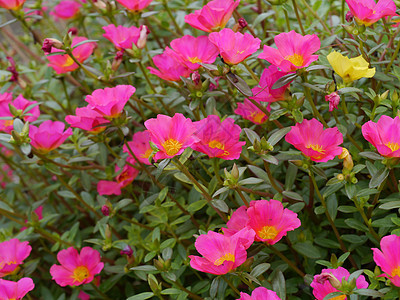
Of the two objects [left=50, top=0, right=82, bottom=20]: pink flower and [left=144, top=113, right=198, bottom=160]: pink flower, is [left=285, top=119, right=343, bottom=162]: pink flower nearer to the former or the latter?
[left=144, top=113, right=198, bottom=160]: pink flower

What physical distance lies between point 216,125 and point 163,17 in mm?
930

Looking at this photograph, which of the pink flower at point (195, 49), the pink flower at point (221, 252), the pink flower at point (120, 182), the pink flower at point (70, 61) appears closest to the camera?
the pink flower at point (221, 252)

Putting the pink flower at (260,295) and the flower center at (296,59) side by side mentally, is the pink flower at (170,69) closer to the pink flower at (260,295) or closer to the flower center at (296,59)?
the flower center at (296,59)

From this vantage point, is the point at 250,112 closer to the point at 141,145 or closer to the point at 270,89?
the point at 270,89

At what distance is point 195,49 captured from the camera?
4.21ft

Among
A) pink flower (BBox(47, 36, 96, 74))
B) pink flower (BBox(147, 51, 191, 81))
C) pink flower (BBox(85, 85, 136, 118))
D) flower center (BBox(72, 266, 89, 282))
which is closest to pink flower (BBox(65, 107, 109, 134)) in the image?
pink flower (BBox(85, 85, 136, 118))

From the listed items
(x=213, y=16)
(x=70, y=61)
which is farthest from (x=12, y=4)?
(x=213, y=16)

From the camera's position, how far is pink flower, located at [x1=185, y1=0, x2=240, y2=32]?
3.93 ft

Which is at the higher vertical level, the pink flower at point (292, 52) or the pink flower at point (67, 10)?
the pink flower at point (67, 10)

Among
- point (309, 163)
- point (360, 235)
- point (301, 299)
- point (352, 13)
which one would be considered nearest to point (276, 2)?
point (352, 13)

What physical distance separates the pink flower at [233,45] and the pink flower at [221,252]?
1.33ft

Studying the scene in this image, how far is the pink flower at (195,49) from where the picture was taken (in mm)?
1250

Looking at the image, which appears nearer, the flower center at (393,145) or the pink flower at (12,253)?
the flower center at (393,145)

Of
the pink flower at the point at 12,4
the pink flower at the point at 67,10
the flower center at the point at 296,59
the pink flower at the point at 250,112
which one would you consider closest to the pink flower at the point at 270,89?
the flower center at the point at 296,59
